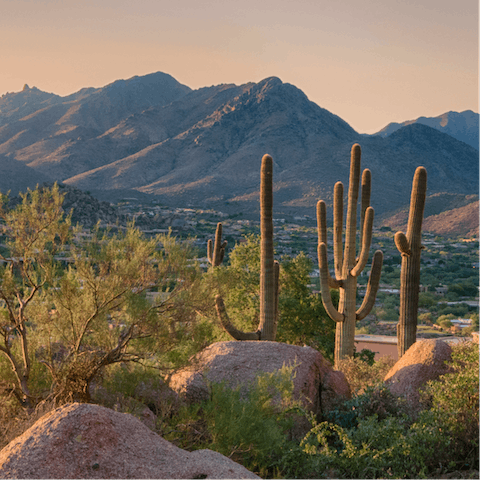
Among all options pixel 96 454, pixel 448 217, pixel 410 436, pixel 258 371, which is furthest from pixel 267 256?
pixel 448 217

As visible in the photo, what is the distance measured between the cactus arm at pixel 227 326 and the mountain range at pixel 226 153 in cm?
8297

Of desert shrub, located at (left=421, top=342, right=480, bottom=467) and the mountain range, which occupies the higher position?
the mountain range

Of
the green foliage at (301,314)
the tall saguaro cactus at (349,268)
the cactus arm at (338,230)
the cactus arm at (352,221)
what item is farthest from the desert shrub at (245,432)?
the green foliage at (301,314)

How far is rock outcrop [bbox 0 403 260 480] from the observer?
390 centimetres

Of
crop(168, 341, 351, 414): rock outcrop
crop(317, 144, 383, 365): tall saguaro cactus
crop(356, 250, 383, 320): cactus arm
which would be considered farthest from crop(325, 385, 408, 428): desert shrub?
crop(356, 250, 383, 320): cactus arm

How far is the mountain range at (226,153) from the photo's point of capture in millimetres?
110250

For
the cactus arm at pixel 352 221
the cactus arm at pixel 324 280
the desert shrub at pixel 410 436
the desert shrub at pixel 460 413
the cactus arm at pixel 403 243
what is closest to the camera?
the desert shrub at pixel 410 436

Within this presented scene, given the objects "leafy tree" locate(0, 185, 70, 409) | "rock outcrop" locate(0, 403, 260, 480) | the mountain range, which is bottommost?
"rock outcrop" locate(0, 403, 260, 480)

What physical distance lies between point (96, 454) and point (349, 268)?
10107mm

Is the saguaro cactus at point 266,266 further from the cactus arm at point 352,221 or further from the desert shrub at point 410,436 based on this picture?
the desert shrub at point 410,436

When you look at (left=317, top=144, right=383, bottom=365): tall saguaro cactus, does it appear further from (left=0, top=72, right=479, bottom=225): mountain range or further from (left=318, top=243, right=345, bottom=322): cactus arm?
(left=0, top=72, right=479, bottom=225): mountain range

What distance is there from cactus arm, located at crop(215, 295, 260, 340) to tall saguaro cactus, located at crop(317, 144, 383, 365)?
206 centimetres

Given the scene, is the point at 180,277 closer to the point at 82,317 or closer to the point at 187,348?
the point at 187,348

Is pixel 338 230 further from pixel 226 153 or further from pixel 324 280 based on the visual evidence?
pixel 226 153
